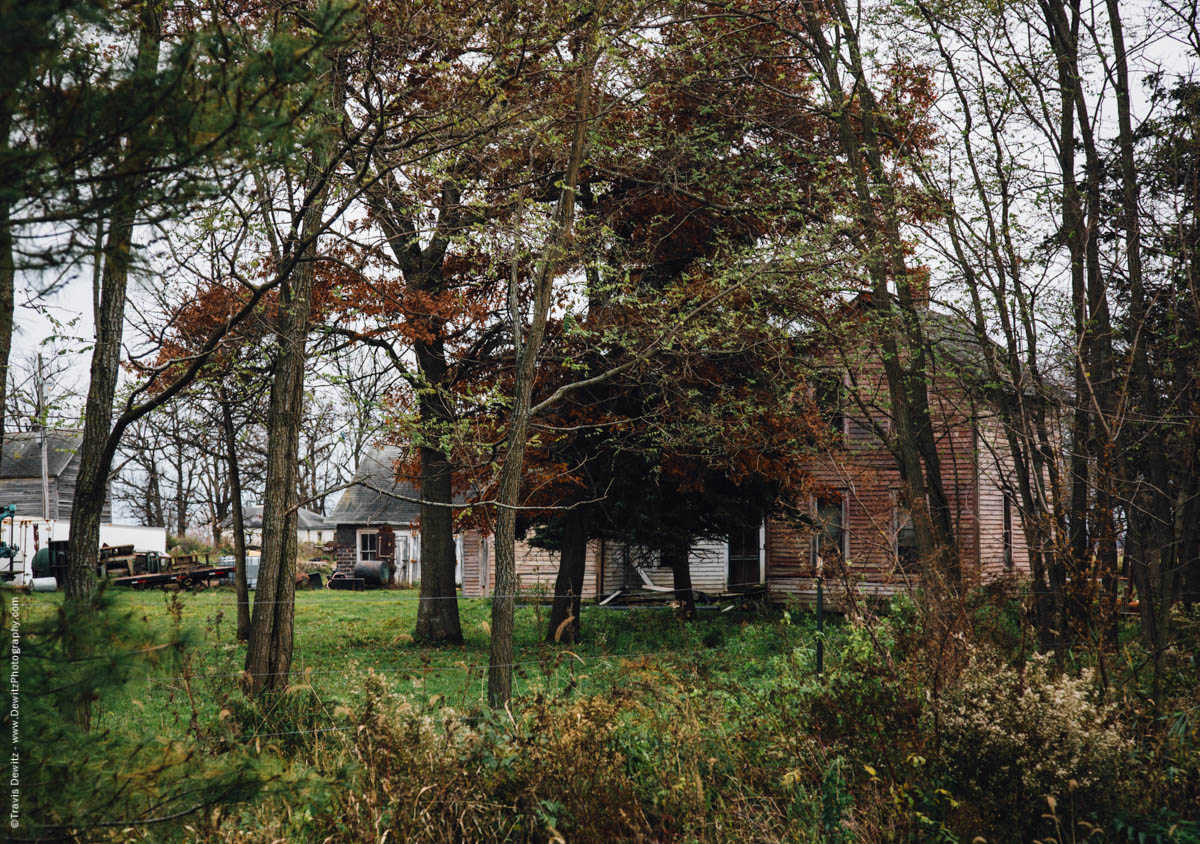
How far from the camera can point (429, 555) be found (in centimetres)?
1608

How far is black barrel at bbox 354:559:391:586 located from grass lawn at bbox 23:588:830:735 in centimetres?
812

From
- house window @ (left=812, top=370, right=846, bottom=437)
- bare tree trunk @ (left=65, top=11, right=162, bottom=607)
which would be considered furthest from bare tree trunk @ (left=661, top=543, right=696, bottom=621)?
bare tree trunk @ (left=65, top=11, right=162, bottom=607)

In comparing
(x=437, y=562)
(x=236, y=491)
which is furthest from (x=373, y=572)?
(x=236, y=491)

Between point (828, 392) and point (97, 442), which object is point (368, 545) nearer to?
point (828, 392)

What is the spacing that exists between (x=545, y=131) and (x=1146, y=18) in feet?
22.5

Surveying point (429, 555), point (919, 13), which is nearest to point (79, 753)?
point (919, 13)

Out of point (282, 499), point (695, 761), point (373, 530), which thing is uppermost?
point (282, 499)

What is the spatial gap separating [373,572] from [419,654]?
26.5 metres

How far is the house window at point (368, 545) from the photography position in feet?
129

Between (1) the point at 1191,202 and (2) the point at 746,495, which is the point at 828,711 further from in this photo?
(2) the point at 746,495

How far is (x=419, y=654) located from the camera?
1009 centimetres

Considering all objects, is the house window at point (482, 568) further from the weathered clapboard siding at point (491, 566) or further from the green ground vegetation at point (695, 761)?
the green ground vegetation at point (695, 761)

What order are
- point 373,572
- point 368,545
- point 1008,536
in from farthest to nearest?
point 368,545
point 373,572
point 1008,536

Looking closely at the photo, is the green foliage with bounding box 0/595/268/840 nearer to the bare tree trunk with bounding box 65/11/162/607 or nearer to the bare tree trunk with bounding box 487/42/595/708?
the bare tree trunk with bounding box 65/11/162/607
